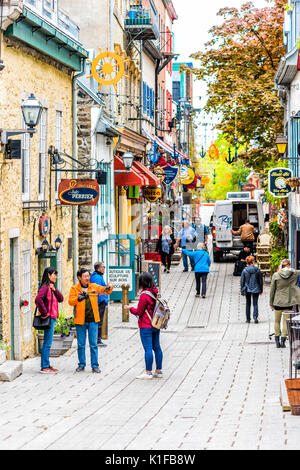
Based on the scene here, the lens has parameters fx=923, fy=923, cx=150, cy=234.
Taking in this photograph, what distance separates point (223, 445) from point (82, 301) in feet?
18.7

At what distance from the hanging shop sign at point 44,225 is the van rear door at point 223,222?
18640mm

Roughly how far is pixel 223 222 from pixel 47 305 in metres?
22.4

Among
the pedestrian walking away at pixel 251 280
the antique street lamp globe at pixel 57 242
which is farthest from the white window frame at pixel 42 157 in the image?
the pedestrian walking away at pixel 251 280

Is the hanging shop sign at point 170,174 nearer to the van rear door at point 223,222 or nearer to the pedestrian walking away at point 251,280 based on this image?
the van rear door at point 223,222

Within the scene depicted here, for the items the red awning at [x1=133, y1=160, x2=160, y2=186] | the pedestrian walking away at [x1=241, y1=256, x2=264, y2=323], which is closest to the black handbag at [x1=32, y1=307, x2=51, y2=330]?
the pedestrian walking away at [x1=241, y1=256, x2=264, y2=323]

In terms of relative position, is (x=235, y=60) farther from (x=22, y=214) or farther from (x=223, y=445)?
(x=223, y=445)

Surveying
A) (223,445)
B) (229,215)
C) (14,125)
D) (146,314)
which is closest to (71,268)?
(14,125)

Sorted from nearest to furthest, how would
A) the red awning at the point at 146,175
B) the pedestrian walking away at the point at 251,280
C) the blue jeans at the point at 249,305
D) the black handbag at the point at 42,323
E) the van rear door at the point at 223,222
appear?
1. the black handbag at the point at 42,323
2. the pedestrian walking away at the point at 251,280
3. the blue jeans at the point at 249,305
4. the red awning at the point at 146,175
5. the van rear door at the point at 223,222

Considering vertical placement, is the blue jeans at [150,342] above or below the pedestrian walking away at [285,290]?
below

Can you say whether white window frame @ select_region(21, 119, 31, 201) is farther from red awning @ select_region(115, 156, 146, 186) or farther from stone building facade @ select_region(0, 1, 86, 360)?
red awning @ select_region(115, 156, 146, 186)

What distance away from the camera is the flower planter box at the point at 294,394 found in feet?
34.7

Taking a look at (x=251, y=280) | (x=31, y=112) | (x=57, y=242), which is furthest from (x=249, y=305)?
(x=31, y=112)

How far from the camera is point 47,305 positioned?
1461 cm

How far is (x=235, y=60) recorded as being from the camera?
3612 centimetres
